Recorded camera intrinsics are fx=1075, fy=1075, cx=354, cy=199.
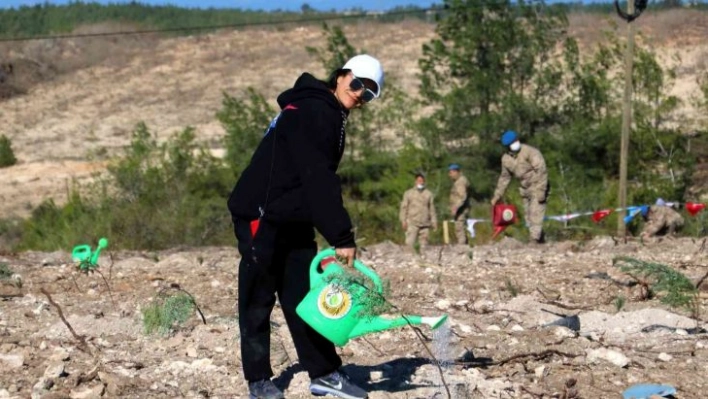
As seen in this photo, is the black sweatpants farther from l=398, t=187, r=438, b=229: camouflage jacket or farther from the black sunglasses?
l=398, t=187, r=438, b=229: camouflage jacket

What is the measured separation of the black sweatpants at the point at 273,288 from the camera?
4836mm

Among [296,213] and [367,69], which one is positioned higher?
[367,69]

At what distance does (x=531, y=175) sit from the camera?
13102 mm

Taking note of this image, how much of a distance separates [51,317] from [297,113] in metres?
2.98

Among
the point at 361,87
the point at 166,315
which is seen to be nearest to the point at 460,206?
the point at 166,315

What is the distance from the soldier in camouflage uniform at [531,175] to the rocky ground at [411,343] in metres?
3.86

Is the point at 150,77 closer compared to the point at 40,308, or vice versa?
the point at 40,308

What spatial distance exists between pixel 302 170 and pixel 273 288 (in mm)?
632

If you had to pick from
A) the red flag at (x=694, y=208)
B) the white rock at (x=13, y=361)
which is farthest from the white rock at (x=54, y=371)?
the red flag at (x=694, y=208)

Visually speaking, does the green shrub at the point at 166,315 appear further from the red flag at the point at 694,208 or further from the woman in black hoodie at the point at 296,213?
the red flag at the point at 694,208

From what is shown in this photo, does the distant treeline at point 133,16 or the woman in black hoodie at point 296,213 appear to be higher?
the distant treeline at point 133,16

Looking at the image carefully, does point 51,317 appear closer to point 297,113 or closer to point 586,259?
point 297,113

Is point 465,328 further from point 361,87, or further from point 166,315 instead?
point 361,87

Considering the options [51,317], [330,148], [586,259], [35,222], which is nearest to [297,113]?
[330,148]
